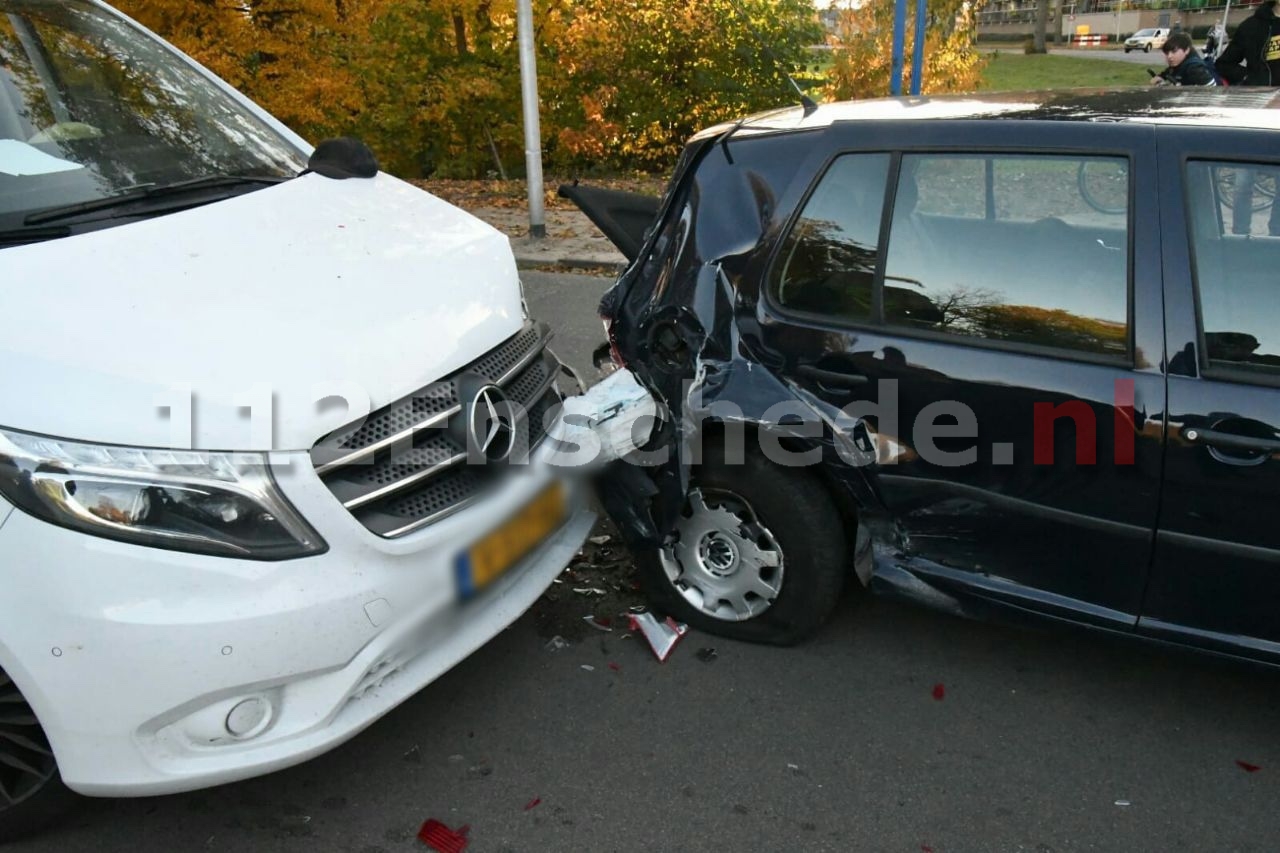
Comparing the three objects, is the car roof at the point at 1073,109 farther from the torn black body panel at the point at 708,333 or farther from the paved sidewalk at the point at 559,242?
the paved sidewalk at the point at 559,242

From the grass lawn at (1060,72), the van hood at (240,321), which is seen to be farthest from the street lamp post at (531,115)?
the grass lawn at (1060,72)

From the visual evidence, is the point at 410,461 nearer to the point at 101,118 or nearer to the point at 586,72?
the point at 101,118

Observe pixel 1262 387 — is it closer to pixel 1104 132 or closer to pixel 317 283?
pixel 1104 132

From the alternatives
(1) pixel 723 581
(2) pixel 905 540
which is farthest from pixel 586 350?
(2) pixel 905 540

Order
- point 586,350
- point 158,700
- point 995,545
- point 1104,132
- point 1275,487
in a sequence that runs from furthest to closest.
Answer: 1. point 586,350
2. point 995,545
3. point 1104,132
4. point 1275,487
5. point 158,700

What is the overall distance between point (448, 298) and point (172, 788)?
4.49ft

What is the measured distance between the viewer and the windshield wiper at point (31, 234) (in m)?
2.57

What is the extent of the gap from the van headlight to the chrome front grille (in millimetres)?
147

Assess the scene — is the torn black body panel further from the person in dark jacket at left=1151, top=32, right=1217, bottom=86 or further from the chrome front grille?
the person in dark jacket at left=1151, top=32, right=1217, bottom=86

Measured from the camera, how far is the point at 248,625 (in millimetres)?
2164

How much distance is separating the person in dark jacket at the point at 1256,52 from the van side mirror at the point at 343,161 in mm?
8790

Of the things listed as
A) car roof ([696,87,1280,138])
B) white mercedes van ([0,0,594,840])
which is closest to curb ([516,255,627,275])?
car roof ([696,87,1280,138])

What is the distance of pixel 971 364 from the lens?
8.77ft

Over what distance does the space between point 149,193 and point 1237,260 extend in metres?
2.93
